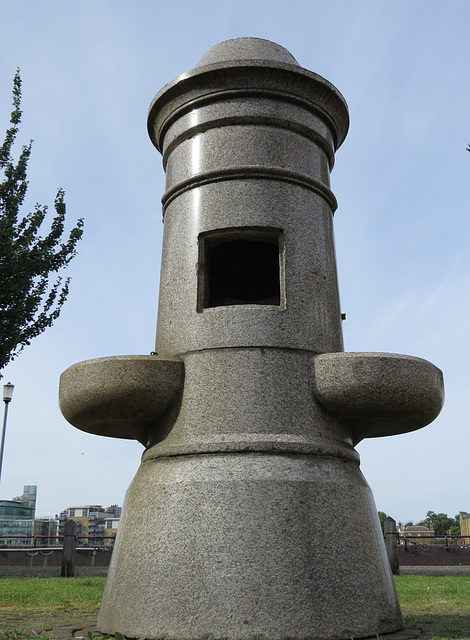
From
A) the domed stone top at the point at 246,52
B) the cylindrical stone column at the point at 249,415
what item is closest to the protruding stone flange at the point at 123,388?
the cylindrical stone column at the point at 249,415

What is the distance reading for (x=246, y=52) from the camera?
5590mm

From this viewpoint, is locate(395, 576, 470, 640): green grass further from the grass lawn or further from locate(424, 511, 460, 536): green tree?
locate(424, 511, 460, 536): green tree

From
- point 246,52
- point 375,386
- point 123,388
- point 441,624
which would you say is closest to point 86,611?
point 123,388

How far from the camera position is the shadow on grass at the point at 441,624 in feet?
13.7

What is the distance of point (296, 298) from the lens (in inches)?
189

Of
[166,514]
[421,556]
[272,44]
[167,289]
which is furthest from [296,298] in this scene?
[421,556]

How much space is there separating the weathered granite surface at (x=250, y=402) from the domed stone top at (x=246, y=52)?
0.03 metres

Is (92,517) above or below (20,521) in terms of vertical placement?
above

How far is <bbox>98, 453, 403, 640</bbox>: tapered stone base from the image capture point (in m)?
3.71

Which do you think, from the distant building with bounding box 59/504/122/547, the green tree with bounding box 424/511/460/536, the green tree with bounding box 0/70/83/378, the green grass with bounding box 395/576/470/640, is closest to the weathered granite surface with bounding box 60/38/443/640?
the green grass with bounding box 395/576/470/640

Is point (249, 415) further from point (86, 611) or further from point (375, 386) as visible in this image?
point (86, 611)

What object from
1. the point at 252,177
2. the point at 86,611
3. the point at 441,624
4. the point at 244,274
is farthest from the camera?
the point at 244,274

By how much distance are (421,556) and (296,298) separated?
1618cm

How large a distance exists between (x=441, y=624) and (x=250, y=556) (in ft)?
6.29
